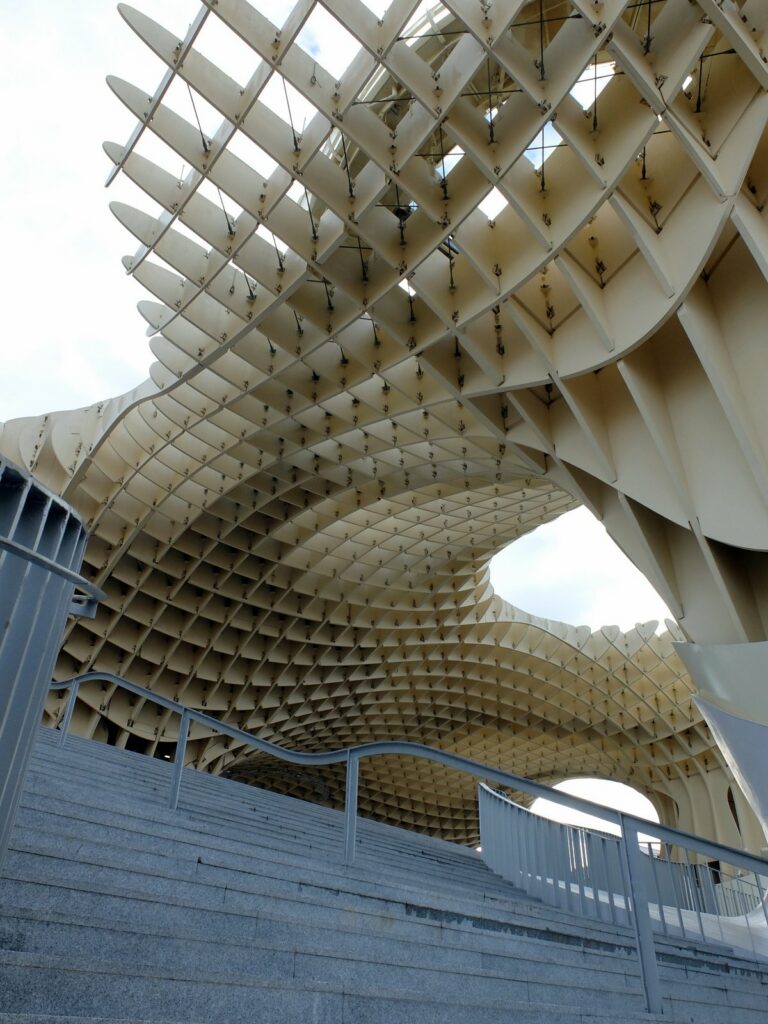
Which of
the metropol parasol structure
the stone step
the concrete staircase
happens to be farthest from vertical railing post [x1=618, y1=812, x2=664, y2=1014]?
the metropol parasol structure

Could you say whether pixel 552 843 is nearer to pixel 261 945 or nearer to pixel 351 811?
pixel 351 811

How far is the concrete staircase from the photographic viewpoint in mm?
3199

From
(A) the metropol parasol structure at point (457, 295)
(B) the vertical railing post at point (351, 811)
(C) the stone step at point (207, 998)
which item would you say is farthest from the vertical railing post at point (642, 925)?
(A) the metropol parasol structure at point (457, 295)

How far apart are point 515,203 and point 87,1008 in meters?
11.6

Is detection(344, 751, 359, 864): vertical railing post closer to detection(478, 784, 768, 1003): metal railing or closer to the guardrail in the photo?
detection(478, 784, 768, 1003): metal railing

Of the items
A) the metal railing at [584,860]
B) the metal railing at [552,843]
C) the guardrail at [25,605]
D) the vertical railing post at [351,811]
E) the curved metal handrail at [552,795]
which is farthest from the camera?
the vertical railing post at [351,811]

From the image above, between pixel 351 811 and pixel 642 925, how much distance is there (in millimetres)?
3098

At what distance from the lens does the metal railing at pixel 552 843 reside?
564 centimetres

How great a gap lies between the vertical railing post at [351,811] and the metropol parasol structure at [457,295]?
3051 millimetres

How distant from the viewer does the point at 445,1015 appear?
3.73 m

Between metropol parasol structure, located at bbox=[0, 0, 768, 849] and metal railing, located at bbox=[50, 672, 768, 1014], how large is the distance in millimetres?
2993

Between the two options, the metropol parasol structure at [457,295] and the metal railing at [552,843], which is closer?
the metal railing at [552,843]

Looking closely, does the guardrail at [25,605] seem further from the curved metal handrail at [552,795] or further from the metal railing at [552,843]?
the metal railing at [552,843]

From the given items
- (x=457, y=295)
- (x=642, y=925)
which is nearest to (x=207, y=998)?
(x=642, y=925)
